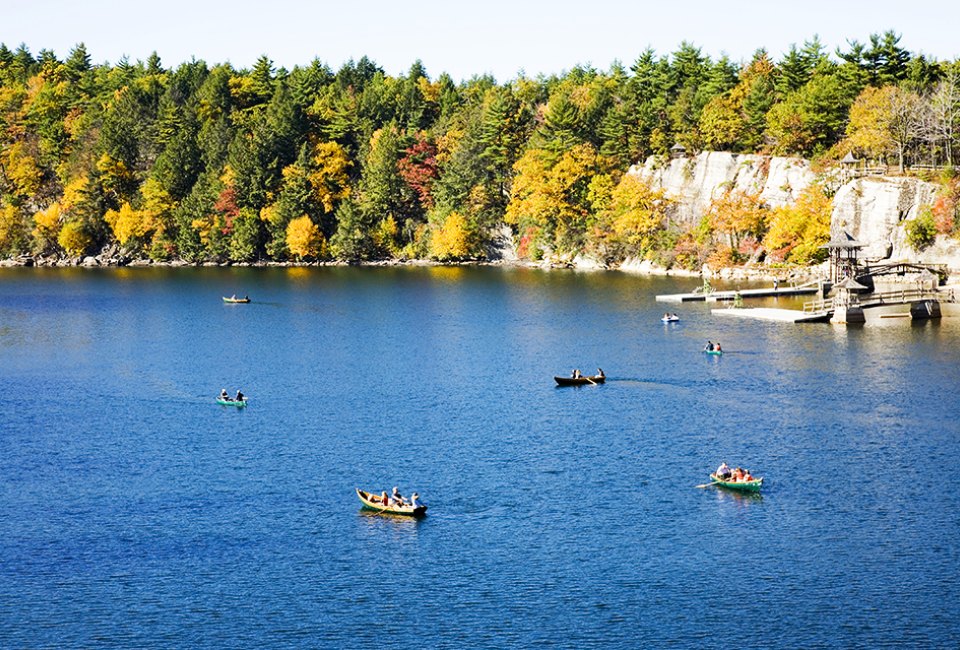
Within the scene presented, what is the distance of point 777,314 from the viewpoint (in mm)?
108438

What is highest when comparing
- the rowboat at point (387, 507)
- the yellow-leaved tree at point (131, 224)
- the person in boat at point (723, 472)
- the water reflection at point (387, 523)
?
the yellow-leaved tree at point (131, 224)

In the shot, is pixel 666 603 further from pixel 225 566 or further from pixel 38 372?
pixel 38 372

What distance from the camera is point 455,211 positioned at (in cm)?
18088

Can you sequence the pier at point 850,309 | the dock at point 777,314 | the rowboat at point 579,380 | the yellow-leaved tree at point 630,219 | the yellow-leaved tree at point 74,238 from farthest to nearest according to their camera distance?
the yellow-leaved tree at point 74,238 → the yellow-leaved tree at point 630,219 → the dock at point 777,314 → the pier at point 850,309 → the rowboat at point 579,380

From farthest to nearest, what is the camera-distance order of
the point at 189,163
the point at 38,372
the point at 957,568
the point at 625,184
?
1. the point at 189,163
2. the point at 625,184
3. the point at 38,372
4. the point at 957,568

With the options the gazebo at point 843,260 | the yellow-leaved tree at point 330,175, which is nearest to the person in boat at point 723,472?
the gazebo at point 843,260

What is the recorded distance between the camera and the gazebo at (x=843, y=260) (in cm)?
10862

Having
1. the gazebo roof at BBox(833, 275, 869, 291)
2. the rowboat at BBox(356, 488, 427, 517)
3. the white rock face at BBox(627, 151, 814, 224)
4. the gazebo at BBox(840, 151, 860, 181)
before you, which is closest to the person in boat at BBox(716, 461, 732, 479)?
the rowboat at BBox(356, 488, 427, 517)

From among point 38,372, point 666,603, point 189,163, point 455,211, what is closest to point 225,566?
point 666,603

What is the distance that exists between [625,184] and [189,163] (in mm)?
78011

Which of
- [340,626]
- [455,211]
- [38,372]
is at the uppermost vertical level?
[455,211]

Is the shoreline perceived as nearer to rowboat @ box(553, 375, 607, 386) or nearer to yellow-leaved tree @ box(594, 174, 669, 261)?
yellow-leaved tree @ box(594, 174, 669, 261)

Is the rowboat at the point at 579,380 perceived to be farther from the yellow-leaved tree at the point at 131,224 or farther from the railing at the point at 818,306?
the yellow-leaved tree at the point at 131,224

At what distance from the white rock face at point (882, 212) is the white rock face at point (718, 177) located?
1065cm
